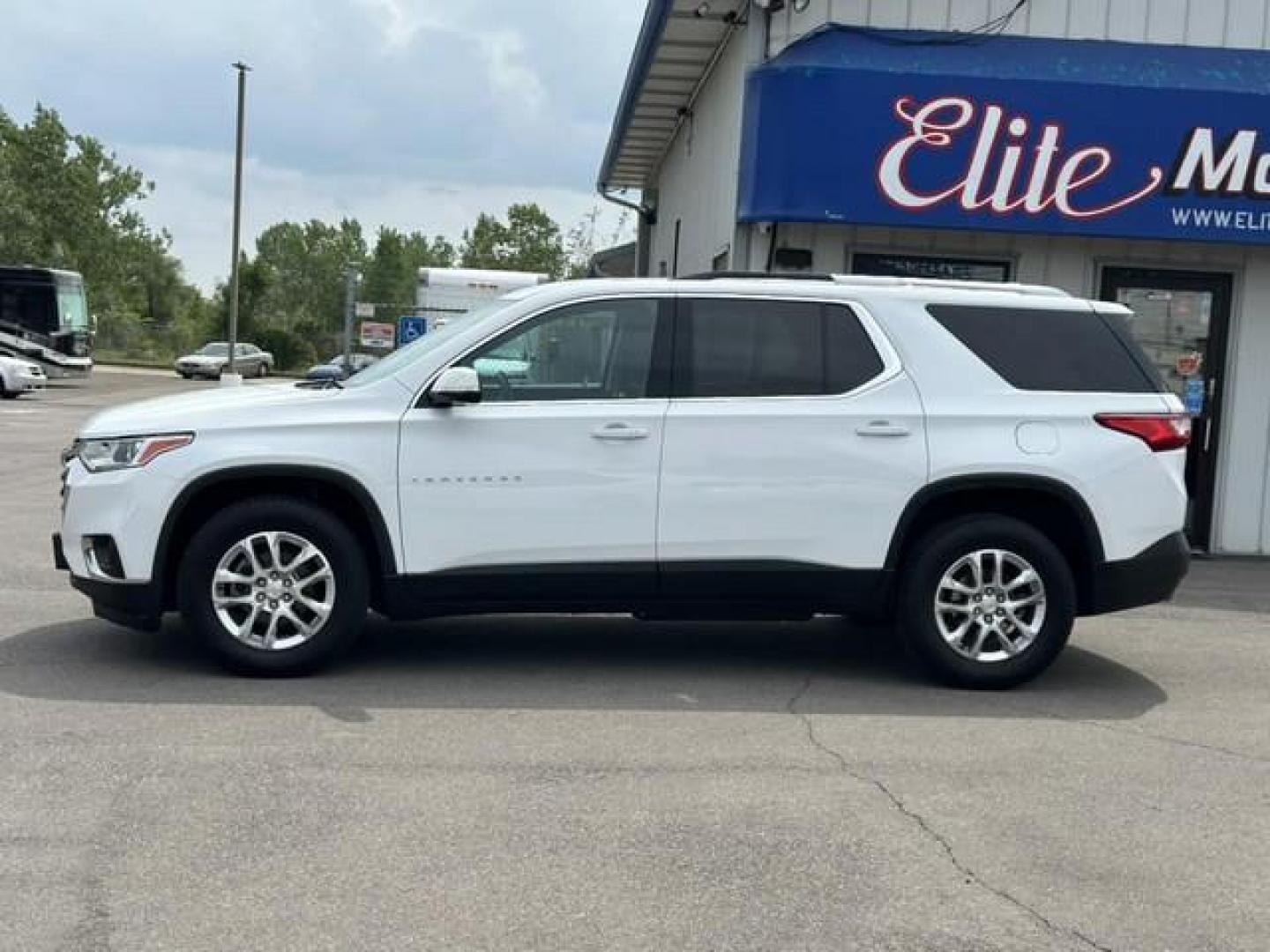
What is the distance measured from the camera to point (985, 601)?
662 centimetres

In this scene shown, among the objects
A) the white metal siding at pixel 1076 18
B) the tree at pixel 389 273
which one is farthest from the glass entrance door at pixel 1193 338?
the tree at pixel 389 273

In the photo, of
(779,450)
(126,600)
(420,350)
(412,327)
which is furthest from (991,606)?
(412,327)

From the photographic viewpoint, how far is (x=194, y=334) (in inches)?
2547

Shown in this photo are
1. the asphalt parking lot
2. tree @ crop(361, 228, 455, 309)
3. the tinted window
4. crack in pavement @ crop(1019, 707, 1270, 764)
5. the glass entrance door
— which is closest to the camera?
the asphalt parking lot

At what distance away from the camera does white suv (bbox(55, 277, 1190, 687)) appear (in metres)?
6.22

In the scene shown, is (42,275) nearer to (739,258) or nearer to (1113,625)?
(739,258)

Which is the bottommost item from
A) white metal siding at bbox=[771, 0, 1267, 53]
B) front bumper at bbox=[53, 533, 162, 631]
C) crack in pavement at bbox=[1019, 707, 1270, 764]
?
crack in pavement at bbox=[1019, 707, 1270, 764]

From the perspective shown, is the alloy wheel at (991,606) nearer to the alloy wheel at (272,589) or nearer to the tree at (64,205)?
the alloy wheel at (272,589)

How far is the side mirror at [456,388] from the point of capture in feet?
20.2

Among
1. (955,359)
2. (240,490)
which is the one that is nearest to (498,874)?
(240,490)

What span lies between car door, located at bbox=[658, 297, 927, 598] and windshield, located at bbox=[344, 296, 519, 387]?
92cm

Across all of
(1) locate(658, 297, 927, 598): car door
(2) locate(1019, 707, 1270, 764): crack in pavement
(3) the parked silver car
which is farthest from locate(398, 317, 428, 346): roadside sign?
(3) the parked silver car

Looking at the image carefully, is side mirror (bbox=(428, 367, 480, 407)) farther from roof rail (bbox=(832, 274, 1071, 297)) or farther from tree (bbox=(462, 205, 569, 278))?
tree (bbox=(462, 205, 569, 278))

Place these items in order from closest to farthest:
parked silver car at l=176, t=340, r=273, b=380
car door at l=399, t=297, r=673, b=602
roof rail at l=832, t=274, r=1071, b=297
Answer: car door at l=399, t=297, r=673, b=602
roof rail at l=832, t=274, r=1071, b=297
parked silver car at l=176, t=340, r=273, b=380
